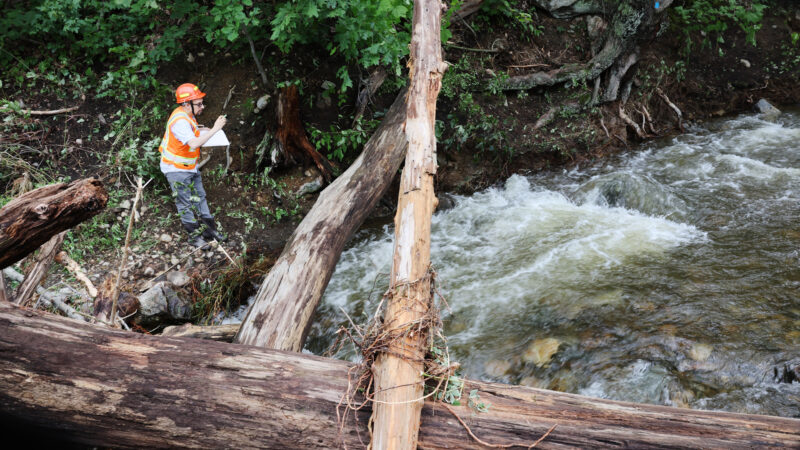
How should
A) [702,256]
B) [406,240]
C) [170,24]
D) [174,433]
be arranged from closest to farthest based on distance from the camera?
1. [174,433]
2. [406,240]
3. [702,256]
4. [170,24]

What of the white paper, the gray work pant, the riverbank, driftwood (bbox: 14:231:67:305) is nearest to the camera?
driftwood (bbox: 14:231:67:305)

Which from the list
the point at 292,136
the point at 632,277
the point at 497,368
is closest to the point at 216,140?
the point at 292,136

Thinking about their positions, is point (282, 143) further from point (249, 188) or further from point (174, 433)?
point (174, 433)

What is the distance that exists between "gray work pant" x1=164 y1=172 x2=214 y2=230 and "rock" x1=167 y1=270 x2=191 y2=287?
590 millimetres

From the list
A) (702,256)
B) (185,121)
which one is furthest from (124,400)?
(702,256)

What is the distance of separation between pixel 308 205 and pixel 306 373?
3999mm

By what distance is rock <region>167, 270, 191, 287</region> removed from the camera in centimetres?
534

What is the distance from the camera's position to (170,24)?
23.1ft

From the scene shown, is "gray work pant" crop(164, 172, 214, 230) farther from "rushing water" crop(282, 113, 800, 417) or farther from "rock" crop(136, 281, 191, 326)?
"rushing water" crop(282, 113, 800, 417)

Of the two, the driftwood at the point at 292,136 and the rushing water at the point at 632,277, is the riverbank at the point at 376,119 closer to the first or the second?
the driftwood at the point at 292,136

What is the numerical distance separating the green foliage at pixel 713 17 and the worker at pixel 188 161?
303 inches

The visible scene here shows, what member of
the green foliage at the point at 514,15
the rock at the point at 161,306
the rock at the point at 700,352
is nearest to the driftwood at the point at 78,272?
the rock at the point at 161,306

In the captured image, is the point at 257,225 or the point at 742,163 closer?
the point at 257,225

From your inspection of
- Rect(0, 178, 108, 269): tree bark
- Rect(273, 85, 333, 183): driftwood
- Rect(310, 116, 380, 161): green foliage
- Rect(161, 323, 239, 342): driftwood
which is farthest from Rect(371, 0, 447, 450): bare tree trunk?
Rect(273, 85, 333, 183): driftwood
